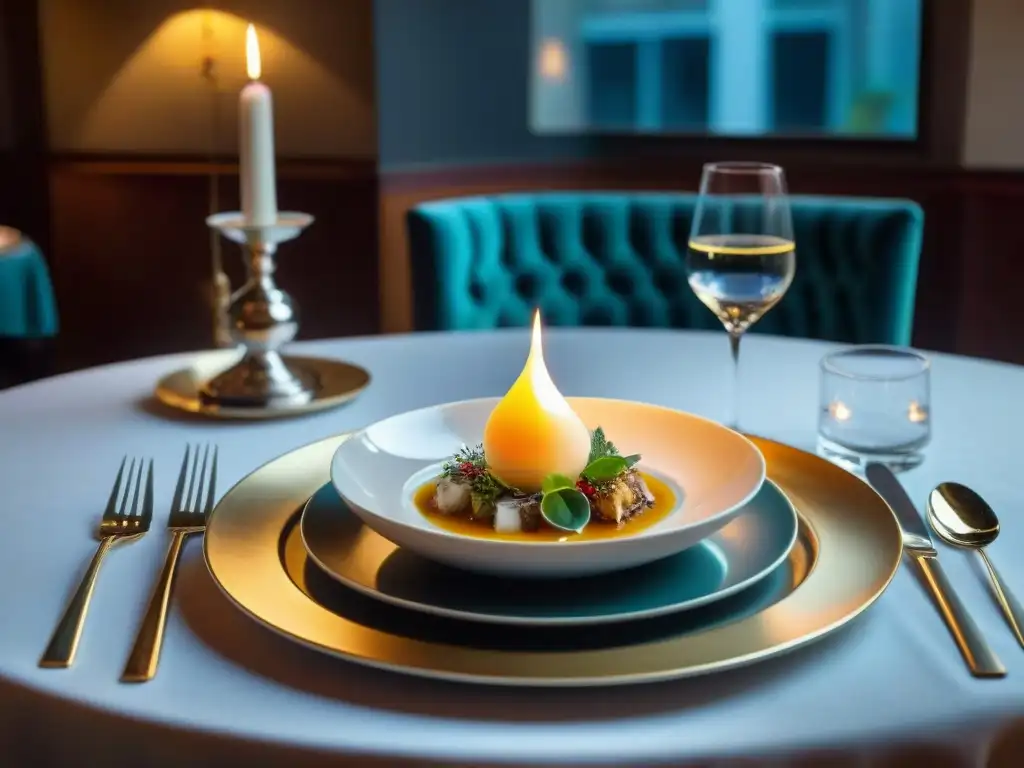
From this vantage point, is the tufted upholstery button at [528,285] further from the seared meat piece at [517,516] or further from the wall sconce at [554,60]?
the seared meat piece at [517,516]

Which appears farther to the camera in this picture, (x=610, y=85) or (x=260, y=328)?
(x=610, y=85)

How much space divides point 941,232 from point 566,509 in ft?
7.99

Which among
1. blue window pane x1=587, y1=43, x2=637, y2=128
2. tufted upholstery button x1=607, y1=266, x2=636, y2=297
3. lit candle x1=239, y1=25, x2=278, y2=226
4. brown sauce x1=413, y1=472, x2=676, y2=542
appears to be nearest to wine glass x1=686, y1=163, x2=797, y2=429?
brown sauce x1=413, y1=472, x2=676, y2=542

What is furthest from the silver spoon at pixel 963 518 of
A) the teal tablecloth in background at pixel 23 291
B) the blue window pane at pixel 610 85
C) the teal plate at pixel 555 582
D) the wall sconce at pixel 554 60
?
the teal tablecloth in background at pixel 23 291

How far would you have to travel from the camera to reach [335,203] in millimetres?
2979

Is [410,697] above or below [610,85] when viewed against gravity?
below

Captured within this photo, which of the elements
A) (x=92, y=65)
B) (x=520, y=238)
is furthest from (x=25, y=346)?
(x=520, y=238)

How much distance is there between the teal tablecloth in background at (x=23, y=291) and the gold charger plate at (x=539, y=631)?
2.74 m

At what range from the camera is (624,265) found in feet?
6.92

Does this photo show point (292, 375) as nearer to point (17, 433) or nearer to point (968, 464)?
point (17, 433)

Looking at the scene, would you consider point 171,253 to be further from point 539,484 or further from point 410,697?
point 410,697

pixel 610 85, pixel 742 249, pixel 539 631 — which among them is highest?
pixel 610 85

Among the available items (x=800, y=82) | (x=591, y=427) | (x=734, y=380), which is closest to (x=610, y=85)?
(x=800, y=82)

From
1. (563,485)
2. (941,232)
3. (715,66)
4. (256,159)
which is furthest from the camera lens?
(715,66)
